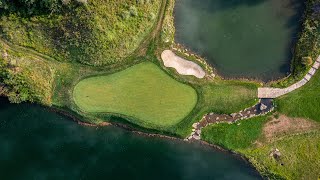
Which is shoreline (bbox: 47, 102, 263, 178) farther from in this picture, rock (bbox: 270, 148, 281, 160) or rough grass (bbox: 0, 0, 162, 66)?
rough grass (bbox: 0, 0, 162, 66)

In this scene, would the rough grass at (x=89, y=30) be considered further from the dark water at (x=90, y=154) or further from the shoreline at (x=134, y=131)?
the dark water at (x=90, y=154)

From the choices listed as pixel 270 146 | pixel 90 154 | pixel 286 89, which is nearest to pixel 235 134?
pixel 270 146

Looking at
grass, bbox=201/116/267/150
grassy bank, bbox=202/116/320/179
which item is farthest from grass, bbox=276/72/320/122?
grass, bbox=201/116/267/150

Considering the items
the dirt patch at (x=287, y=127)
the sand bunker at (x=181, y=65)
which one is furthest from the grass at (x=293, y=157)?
the sand bunker at (x=181, y=65)

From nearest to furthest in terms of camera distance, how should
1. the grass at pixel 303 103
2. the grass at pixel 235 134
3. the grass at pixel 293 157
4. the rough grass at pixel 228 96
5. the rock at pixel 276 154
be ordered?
the grass at pixel 293 157 → the rock at pixel 276 154 → the grass at pixel 235 134 → the grass at pixel 303 103 → the rough grass at pixel 228 96

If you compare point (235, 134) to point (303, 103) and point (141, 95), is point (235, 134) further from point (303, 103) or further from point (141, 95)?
point (141, 95)

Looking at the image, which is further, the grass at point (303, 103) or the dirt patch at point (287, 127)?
the grass at point (303, 103)
